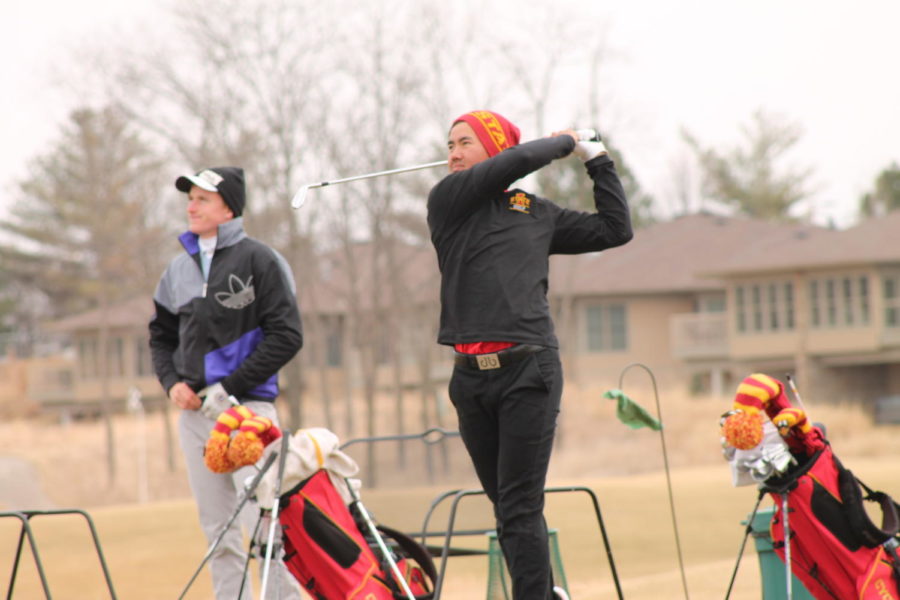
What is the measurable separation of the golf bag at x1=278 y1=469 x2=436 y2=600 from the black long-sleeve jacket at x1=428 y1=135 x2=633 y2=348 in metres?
0.72

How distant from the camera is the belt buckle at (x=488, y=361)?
3744mm

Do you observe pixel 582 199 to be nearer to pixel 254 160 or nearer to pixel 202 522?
pixel 254 160

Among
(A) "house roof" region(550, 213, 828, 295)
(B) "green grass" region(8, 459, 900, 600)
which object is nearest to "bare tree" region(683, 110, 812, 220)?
(A) "house roof" region(550, 213, 828, 295)

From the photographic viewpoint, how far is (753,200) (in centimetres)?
5391

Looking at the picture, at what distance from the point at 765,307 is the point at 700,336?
2.13m

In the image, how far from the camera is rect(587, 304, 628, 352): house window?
1451 inches

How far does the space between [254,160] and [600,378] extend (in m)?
15.5

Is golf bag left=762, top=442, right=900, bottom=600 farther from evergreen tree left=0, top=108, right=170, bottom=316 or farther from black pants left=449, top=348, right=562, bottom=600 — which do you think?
evergreen tree left=0, top=108, right=170, bottom=316

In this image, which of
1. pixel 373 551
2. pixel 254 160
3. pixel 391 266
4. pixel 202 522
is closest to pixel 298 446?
pixel 373 551

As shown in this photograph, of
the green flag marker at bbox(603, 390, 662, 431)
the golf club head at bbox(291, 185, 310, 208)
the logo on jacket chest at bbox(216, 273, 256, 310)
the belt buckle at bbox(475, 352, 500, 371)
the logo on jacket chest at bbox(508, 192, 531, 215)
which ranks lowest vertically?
the green flag marker at bbox(603, 390, 662, 431)

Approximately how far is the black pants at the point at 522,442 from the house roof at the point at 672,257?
29.9 metres

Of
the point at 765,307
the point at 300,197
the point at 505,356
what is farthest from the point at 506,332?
the point at 765,307

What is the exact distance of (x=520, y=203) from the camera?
3.92 m

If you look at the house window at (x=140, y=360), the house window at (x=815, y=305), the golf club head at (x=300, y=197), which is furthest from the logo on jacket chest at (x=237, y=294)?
the house window at (x=140, y=360)
